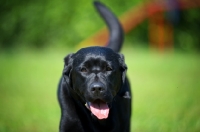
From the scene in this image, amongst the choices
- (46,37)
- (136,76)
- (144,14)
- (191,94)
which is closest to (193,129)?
(191,94)

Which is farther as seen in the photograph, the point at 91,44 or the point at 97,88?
the point at 91,44

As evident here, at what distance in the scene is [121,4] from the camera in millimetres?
19578

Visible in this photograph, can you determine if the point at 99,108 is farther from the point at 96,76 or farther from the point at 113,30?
the point at 113,30

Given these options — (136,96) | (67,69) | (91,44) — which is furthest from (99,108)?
(91,44)

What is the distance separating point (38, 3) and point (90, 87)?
646 inches

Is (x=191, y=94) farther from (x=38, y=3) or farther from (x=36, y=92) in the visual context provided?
(x=38, y=3)

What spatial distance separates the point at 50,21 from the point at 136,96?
12.4 meters

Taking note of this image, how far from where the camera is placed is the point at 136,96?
25.2 ft

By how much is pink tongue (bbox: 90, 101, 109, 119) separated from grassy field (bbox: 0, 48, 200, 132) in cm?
140

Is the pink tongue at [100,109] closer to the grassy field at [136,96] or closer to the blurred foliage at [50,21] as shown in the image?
the grassy field at [136,96]

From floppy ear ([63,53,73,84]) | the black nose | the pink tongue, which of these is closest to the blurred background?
floppy ear ([63,53,73,84])

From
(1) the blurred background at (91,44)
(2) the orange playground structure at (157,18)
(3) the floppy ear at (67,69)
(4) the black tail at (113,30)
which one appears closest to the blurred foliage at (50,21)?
(1) the blurred background at (91,44)

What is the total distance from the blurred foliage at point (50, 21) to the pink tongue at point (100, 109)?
15.4 m

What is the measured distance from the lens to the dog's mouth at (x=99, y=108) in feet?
11.2
